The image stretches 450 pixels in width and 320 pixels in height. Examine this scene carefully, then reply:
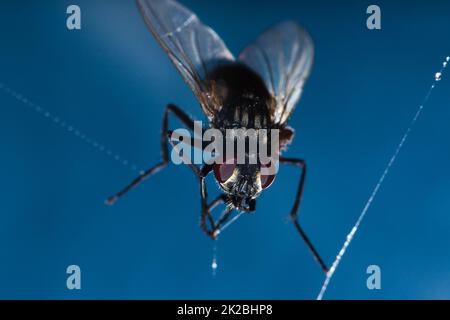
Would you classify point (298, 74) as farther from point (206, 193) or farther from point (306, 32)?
point (206, 193)

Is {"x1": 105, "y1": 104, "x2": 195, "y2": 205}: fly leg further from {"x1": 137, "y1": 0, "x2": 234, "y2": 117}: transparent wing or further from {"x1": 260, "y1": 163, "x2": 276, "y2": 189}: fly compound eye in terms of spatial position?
{"x1": 260, "y1": 163, "x2": 276, "y2": 189}: fly compound eye

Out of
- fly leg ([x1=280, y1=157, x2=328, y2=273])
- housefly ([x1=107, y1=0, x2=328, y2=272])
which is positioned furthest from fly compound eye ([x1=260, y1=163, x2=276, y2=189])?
fly leg ([x1=280, y1=157, x2=328, y2=273])

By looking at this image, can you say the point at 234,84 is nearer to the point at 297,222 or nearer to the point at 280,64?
the point at 280,64

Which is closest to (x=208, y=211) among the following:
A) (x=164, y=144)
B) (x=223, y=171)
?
(x=223, y=171)

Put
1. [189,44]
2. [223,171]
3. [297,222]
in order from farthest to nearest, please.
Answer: [297,222]
[189,44]
[223,171]

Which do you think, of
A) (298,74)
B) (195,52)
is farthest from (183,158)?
(298,74)

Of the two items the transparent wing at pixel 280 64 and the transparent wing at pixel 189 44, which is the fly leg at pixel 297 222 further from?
the transparent wing at pixel 189 44

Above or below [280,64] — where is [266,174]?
below

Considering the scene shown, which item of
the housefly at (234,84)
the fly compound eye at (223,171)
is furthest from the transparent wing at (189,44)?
the fly compound eye at (223,171)
